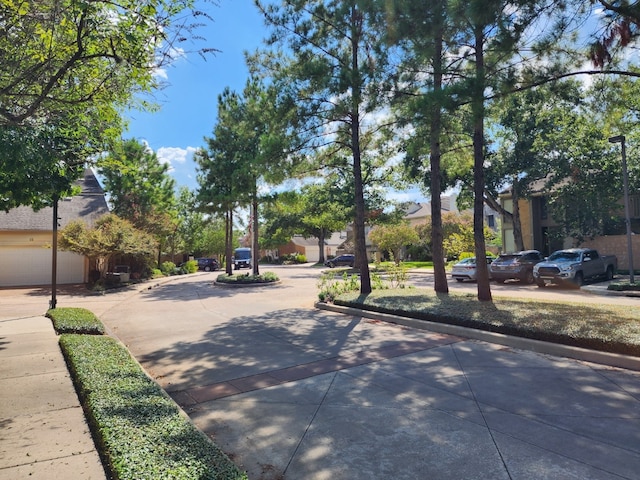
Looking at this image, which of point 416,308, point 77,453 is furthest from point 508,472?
point 416,308

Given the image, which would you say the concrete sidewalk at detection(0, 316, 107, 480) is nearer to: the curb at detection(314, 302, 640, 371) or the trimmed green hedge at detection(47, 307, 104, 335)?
the trimmed green hedge at detection(47, 307, 104, 335)

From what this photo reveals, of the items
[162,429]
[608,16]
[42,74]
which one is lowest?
[162,429]

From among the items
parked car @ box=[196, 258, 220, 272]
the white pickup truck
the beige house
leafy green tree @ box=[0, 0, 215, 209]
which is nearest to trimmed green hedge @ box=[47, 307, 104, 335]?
leafy green tree @ box=[0, 0, 215, 209]

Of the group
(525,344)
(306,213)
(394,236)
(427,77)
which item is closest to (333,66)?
(427,77)

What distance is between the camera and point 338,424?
4375 mm

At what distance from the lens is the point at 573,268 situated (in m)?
18.0

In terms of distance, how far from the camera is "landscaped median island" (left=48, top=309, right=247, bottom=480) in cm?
307

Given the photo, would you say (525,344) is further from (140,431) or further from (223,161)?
(223,161)

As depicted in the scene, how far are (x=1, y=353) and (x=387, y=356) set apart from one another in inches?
266

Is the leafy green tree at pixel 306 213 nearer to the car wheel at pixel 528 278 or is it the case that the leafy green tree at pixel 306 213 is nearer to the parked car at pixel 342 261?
the parked car at pixel 342 261

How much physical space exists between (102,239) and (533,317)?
62.0ft

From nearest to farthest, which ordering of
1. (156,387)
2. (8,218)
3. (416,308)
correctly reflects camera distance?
(156,387), (416,308), (8,218)

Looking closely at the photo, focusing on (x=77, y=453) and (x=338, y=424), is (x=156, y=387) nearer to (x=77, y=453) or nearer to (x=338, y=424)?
(x=77, y=453)

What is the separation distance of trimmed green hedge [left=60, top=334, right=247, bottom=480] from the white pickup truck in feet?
57.1
